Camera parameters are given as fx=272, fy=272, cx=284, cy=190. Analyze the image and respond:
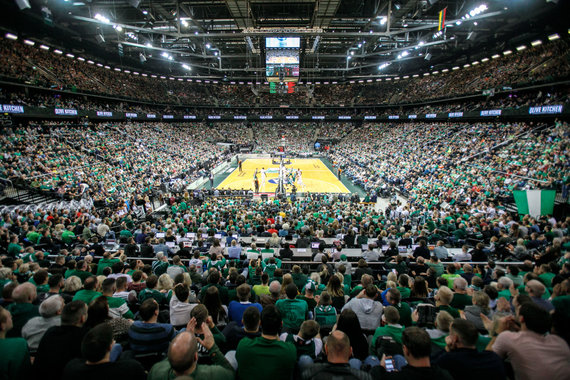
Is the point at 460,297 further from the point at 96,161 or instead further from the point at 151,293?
the point at 96,161

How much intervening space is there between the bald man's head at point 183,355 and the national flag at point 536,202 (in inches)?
730

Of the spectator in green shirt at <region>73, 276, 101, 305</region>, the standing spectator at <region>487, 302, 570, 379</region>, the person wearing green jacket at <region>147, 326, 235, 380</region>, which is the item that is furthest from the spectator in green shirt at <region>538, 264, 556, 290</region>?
the spectator in green shirt at <region>73, 276, 101, 305</region>

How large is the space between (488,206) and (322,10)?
17.7 metres

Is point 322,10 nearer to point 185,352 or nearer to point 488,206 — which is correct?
point 488,206

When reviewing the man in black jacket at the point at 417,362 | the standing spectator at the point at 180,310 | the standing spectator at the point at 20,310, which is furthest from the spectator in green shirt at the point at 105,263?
the man in black jacket at the point at 417,362

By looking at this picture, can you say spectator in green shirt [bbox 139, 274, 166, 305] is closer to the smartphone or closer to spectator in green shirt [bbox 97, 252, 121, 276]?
spectator in green shirt [bbox 97, 252, 121, 276]

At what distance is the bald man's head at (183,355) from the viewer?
2264mm

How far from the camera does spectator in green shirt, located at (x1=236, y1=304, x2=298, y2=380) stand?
2.70 m

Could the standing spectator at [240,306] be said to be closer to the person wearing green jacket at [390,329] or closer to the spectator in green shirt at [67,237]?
the person wearing green jacket at [390,329]

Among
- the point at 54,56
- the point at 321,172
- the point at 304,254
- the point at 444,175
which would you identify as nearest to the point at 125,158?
the point at 54,56

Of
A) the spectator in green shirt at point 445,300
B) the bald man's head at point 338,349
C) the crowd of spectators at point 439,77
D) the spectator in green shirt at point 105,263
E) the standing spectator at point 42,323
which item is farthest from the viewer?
the crowd of spectators at point 439,77

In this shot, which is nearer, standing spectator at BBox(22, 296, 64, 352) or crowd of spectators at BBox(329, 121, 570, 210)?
standing spectator at BBox(22, 296, 64, 352)

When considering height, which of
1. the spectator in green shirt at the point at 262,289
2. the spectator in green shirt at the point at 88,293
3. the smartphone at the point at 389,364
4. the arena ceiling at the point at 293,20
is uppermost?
the arena ceiling at the point at 293,20

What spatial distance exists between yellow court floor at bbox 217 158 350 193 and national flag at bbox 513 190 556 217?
1565 centimetres
